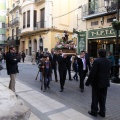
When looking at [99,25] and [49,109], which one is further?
[99,25]

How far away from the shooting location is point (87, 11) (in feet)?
64.1

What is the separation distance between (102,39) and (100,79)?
42.7 ft

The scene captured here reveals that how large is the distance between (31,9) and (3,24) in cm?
2245

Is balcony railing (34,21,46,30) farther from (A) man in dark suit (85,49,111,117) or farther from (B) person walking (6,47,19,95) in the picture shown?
(A) man in dark suit (85,49,111,117)

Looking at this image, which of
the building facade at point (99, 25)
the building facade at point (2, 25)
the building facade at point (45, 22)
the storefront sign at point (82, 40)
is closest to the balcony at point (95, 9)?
the building facade at point (99, 25)

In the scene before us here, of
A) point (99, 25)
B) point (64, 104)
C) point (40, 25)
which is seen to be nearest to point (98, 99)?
point (64, 104)

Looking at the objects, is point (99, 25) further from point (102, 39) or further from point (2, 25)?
point (2, 25)

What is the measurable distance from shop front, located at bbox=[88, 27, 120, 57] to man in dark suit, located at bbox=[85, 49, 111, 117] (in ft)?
37.3

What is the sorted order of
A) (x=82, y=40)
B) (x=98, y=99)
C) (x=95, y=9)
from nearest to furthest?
(x=98, y=99)
(x=95, y=9)
(x=82, y=40)

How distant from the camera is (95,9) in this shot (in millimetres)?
18641

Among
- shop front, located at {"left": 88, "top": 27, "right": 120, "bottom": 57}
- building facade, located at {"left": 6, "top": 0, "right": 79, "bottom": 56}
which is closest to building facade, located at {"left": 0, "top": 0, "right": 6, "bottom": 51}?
building facade, located at {"left": 6, "top": 0, "right": 79, "bottom": 56}

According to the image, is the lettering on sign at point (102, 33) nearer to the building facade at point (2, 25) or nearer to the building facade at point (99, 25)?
the building facade at point (99, 25)

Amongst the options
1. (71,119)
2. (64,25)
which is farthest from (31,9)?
(71,119)

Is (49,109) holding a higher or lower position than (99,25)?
lower
